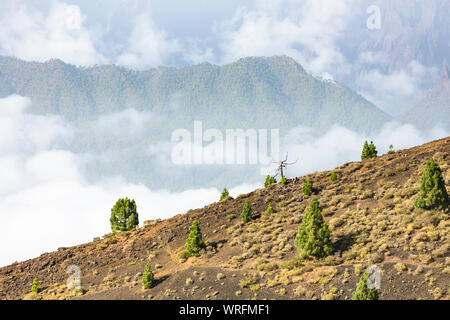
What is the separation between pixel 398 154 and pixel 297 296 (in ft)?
122

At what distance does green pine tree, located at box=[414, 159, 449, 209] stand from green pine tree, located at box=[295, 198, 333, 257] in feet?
34.2

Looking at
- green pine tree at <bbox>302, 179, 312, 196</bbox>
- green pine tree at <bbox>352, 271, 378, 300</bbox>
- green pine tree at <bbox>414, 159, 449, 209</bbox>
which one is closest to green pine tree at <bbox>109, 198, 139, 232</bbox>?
green pine tree at <bbox>302, 179, 312, 196</bbox>

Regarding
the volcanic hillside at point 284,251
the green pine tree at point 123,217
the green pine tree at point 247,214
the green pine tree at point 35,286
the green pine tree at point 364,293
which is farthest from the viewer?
the green pine tree at point 123,217

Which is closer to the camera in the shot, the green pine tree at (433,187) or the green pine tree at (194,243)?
the green pine tree at (433,187)

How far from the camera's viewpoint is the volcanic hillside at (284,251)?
43.8m

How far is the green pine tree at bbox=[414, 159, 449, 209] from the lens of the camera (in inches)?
1943

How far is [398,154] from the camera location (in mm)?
73250

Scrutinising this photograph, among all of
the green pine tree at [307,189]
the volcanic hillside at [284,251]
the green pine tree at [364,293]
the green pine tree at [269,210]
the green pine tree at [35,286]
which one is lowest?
the green pine tree at [364,293]

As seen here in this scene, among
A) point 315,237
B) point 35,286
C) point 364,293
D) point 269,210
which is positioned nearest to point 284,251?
point 315,237

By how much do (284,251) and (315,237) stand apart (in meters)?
5.16

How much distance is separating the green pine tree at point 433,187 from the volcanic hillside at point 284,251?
127cm

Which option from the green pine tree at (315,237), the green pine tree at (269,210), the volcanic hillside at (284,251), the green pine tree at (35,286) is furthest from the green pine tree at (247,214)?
the green pine tree at (35,286)

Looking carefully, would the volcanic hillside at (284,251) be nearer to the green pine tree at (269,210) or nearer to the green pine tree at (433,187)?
the green pine tree at (269,210)
